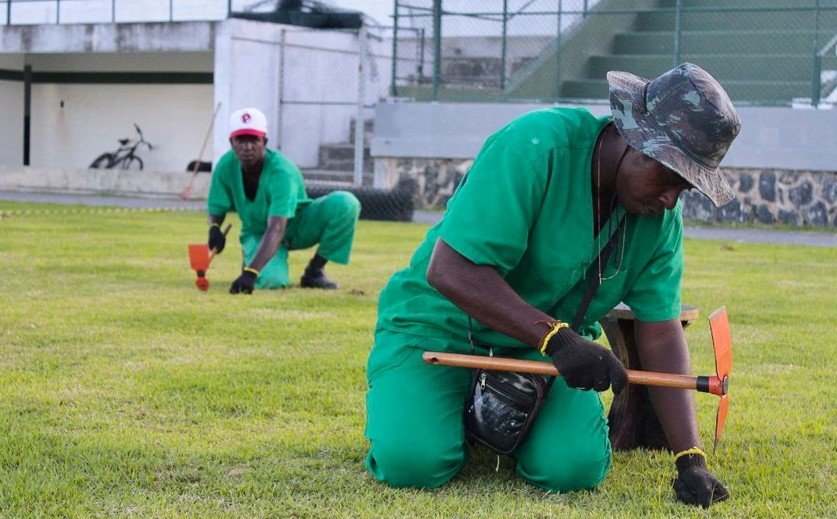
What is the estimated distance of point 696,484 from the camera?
3873 mm

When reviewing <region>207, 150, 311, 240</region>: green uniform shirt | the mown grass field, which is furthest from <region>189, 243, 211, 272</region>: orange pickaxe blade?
<region>207, 150, 311, 240</region>: green uniform shirt

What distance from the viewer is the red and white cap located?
8164 mm

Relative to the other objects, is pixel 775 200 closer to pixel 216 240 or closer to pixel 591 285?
pixel 216 240

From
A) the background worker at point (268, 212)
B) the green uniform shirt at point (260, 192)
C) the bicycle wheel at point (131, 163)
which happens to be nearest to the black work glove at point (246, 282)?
the background worker at point (268, 212)

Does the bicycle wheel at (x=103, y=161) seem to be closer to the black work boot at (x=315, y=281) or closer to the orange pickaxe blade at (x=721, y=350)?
the black work boot at (x=315, y=281)

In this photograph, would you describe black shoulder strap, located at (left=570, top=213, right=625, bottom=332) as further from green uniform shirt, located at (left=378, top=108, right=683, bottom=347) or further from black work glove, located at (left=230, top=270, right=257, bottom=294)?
black work glove, located at (left=230, top=270, right=257, bottom=294)

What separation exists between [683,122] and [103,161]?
2306 centimetres

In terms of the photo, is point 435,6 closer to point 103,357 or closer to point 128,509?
point 103,357

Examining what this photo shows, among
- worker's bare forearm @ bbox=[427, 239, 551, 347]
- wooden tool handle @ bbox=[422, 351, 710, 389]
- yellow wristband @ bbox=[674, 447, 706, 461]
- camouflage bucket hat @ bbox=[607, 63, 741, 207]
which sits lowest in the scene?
yellow wristband @ bbox=[674, 447, 706, 461]

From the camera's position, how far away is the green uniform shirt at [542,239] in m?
3.74

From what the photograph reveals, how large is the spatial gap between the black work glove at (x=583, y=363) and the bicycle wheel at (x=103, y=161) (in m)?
22.1

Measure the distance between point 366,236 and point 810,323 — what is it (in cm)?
665

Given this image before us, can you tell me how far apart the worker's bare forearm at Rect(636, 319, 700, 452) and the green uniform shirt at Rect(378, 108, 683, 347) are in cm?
6

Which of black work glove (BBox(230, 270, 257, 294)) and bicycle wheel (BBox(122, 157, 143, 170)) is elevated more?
bicycle wheel (BBox(122, 157, 143, 170))
